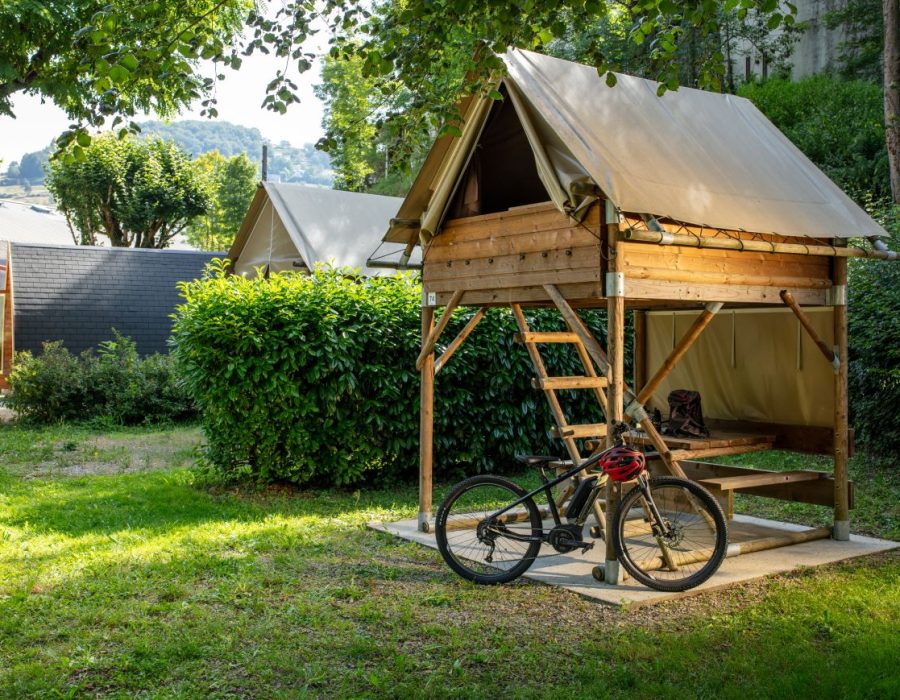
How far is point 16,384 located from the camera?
54.1 feet

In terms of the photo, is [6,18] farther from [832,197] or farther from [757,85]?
[757,85]

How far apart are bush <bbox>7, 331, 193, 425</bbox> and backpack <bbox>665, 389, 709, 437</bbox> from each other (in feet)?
33.3

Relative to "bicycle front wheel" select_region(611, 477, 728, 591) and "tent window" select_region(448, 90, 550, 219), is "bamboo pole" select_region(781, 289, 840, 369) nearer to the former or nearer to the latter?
"bicycle front wheel" select_region(611, 477, 728, 591)

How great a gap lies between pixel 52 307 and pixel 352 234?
7.50 metres

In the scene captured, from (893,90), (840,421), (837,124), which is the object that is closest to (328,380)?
A: (840,421)

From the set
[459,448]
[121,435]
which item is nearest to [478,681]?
[459,448]

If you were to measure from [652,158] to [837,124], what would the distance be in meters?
21.9

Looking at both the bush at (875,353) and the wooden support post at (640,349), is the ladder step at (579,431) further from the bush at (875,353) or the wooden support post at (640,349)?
the bush at (875,353)

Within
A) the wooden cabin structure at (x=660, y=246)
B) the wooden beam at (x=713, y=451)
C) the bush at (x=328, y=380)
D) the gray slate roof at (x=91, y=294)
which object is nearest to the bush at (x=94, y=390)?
the gray slate roof at (x=91, y=294)

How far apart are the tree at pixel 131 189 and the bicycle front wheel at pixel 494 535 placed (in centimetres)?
3600

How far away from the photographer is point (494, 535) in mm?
6746

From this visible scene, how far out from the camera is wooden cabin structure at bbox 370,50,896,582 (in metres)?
6.71

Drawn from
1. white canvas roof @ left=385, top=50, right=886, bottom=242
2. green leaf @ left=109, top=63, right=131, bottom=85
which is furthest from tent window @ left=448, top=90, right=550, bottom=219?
green leaf @ left=109, top=63, right=131, bottom=85

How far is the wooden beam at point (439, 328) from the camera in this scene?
823 centimetres
